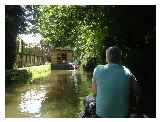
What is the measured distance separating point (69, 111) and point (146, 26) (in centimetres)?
188

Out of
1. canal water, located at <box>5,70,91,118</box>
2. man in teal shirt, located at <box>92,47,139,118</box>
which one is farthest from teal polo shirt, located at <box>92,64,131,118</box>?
canal water, located at <box>5,70,91,118</box>

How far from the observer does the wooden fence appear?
531 cm

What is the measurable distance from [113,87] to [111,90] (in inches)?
1.3

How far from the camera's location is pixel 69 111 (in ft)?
17.9

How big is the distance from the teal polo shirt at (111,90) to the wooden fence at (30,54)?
236 cm

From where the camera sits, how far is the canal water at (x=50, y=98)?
16.4ft

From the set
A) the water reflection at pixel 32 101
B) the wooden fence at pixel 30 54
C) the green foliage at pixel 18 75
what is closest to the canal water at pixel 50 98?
the water reflection at pixel 32 101

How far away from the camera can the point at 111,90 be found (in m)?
Answer: 2.95

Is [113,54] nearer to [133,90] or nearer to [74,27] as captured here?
[133,90]

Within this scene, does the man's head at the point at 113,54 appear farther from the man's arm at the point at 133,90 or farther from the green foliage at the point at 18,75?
the green foliage at the point at 18,75

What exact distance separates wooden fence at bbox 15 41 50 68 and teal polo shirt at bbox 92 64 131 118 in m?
2.36

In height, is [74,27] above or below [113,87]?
above

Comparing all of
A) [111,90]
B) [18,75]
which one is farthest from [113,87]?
[18,75]

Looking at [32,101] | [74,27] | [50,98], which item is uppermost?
[74,27]
